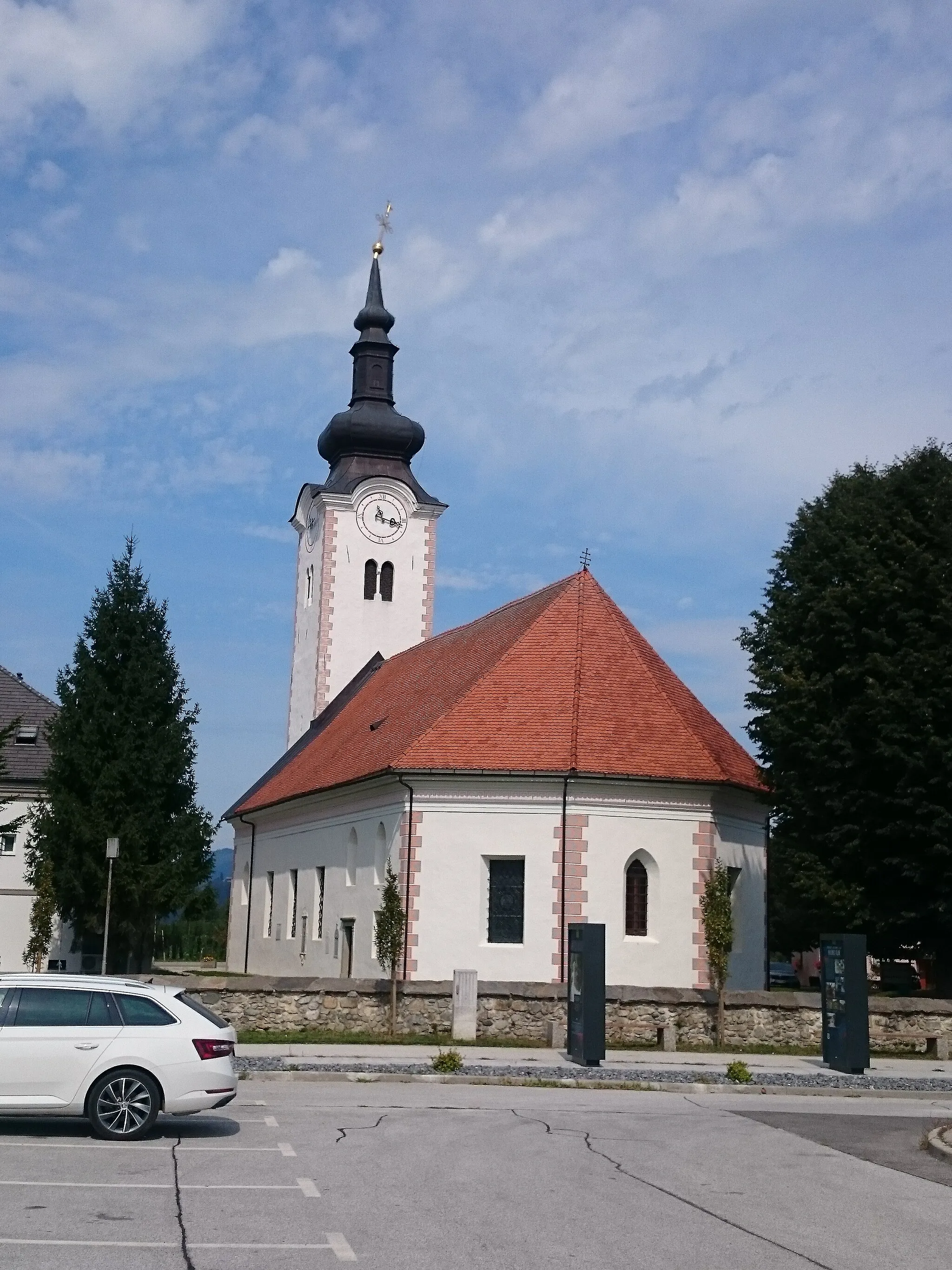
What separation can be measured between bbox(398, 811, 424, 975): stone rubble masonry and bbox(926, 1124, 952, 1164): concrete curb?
56.9ft

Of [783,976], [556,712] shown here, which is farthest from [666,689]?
[783,976]

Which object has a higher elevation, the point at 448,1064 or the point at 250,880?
the point at 250,880

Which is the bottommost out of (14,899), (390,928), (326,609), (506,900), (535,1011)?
(535,1011)

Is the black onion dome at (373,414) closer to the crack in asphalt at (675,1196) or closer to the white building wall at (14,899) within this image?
the white building wall at (14,899)

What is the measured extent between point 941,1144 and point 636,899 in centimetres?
1773

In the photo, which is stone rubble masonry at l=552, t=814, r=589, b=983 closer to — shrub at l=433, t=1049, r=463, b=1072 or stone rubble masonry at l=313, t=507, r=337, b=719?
shrub at l=433, t=1049, r=463, b=1072

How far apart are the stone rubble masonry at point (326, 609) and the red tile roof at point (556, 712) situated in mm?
8922

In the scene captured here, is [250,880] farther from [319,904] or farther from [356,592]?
[356,592]

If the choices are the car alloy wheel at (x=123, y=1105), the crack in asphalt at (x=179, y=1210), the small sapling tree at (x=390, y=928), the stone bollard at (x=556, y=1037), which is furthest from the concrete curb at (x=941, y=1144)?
the small sapling tree at (x=390, y=928)

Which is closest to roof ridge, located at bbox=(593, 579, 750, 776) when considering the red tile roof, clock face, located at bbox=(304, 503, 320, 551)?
the red tile roof

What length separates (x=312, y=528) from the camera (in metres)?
51.6

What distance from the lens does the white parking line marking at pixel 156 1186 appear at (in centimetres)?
1070

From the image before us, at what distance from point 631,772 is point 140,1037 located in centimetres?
1910

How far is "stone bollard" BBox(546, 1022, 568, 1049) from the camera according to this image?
24.9 meters
